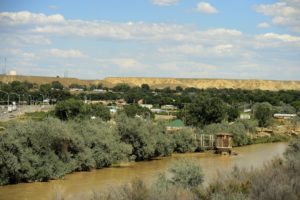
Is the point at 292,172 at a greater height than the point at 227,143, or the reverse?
the point at 292,172

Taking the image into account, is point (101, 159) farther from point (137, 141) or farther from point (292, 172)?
point (292, 172)

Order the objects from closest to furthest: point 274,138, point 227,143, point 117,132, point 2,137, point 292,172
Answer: point 292,172 < point 2,137 < point 117,132 < point 227,143 < point 274,138

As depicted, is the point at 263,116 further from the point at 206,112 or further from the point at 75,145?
the point at 75,145

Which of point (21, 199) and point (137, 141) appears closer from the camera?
point (21, 199)

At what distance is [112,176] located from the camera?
32.0 m

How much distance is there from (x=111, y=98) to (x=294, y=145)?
87.0 metres

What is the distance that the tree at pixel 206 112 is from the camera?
195 ft

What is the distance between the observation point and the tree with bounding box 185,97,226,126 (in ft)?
195

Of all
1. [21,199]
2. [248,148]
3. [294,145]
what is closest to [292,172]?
[21,199]

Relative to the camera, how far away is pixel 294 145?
110ft

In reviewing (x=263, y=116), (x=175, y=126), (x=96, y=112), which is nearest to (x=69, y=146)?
(x=175, y=126)

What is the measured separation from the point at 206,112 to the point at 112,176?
28.8m

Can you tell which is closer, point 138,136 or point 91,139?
point 91,139

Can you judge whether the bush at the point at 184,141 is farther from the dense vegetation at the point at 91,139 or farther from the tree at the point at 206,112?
the tree at the point at 206,112
